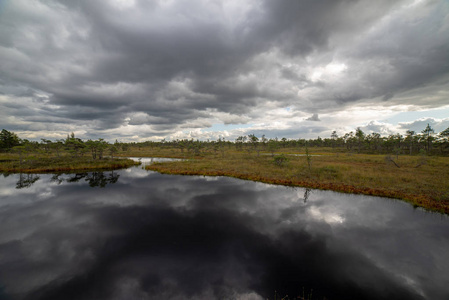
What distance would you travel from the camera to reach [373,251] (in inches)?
469

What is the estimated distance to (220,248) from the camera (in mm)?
12102

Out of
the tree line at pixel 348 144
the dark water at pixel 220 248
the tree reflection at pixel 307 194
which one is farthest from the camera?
the tree line at pixel 348 144

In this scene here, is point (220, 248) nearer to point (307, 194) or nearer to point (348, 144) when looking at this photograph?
point (307, 194)

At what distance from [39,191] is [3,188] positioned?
7.27m

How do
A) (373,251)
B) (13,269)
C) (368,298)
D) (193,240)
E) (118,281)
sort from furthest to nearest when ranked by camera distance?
1. (193,240)
2. (373,251)
3. (13,269)
4. (118,281)
5. (368,298)

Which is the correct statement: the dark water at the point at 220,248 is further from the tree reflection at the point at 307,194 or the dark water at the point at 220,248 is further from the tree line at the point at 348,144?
the tree line at the point at 348,144

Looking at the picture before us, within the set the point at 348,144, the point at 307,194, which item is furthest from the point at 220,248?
the point at 348,144

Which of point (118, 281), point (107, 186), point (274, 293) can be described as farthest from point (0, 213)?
point (274, 293)

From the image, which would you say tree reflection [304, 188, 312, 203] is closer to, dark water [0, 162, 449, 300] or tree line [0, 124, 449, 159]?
dark water [0, 162, 449, 300]

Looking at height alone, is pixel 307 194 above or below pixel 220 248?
above

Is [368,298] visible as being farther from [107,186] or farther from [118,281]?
[107,186]

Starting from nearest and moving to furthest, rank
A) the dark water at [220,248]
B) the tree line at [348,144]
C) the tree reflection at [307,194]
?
1. the dark water at [220,248]
2. the tree reflection at [307,194]
3. the tree line at [348,144]

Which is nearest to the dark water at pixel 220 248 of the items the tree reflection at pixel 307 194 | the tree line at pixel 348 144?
the tree reflection at pixel 307 194

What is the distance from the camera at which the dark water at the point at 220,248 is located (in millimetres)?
8922
